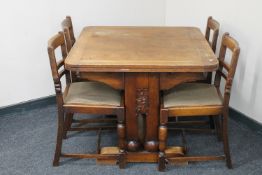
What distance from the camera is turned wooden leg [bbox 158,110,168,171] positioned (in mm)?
1959

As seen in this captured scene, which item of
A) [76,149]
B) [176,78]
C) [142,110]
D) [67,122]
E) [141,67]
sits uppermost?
[141,67]

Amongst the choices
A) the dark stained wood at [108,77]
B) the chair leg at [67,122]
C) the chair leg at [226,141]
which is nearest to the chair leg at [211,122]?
the chair leg at [226,141]

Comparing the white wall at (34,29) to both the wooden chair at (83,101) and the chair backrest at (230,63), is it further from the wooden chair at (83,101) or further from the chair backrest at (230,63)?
the chair backrest at (230,63)

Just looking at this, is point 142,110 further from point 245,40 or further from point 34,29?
point 34,29

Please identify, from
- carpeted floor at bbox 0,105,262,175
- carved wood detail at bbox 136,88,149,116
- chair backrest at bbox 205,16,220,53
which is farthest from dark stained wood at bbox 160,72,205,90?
carpeted floor at bbox 0,105,262,175

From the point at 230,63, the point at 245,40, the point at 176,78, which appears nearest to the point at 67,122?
the point at 176,78

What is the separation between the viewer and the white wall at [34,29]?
8.43ft

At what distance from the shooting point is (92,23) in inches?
113

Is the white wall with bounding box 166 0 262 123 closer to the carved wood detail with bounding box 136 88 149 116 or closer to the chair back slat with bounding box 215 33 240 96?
the chair back slat with bounding box 215 33 240 96

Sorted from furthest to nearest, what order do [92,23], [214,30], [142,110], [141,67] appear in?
[92,23] < [214,30] < [142,110] < [141,67]

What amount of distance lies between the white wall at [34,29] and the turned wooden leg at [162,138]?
1.28 m

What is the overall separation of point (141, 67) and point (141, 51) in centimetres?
22

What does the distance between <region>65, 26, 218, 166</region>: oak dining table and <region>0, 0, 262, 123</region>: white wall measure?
42 centimetres

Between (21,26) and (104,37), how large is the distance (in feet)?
2.60
